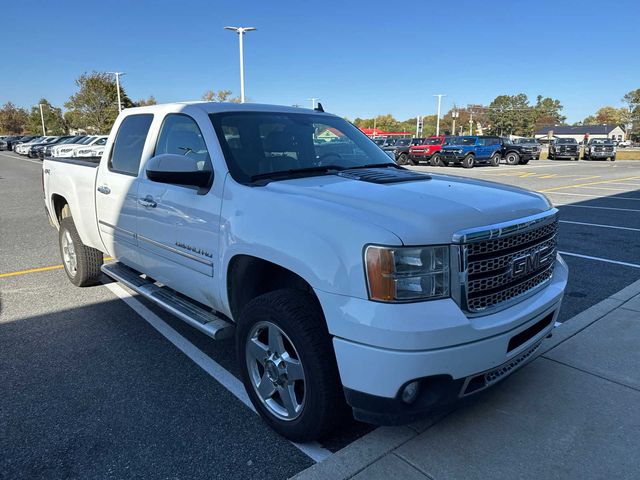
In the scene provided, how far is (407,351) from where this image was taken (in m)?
2.16

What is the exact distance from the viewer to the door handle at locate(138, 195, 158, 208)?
370 centimetres

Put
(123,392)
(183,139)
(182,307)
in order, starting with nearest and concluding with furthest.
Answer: (123,392) → (182,307) → (183,139)

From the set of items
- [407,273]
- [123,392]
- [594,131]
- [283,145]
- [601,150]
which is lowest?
[123,392]

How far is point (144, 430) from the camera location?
2.89 meters

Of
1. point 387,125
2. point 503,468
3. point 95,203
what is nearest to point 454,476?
point 503,468

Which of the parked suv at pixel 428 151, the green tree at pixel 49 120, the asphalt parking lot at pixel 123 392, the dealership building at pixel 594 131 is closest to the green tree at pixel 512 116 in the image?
the dealership building at pixel 594 131

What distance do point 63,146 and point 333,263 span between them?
2932 centimetres

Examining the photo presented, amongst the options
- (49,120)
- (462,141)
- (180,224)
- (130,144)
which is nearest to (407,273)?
(180,224)

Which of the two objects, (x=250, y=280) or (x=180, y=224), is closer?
(x=250, y=280)

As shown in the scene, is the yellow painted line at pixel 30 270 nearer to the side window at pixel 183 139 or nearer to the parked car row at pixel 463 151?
the side window at pixel 183 139

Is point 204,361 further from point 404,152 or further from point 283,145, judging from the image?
point 404,152

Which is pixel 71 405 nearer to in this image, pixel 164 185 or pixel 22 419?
pixel 22 419

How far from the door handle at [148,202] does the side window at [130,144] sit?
357 millimetres

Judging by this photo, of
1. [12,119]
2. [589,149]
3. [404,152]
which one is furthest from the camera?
[12,119]
